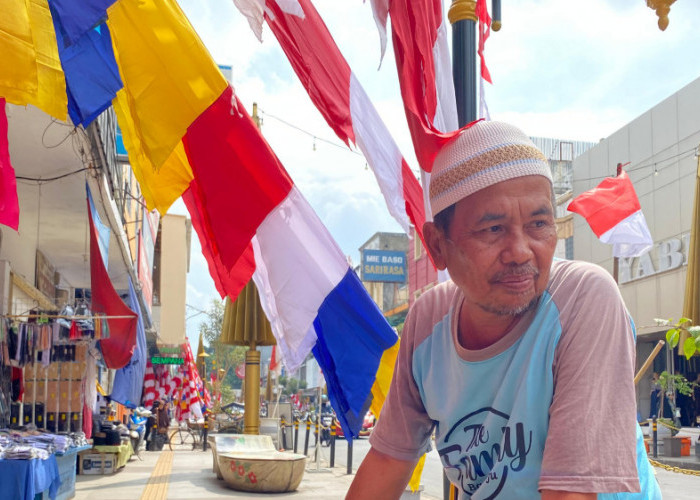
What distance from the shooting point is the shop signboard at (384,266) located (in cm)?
7750

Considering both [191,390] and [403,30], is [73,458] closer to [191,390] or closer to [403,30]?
[403,30]

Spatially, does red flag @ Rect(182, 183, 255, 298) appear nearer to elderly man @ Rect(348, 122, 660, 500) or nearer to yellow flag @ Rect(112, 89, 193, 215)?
yellow flag @ Rect(112, 89, 193, 215)

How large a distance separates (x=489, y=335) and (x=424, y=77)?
8.54ft

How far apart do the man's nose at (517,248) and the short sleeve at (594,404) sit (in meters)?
0.15

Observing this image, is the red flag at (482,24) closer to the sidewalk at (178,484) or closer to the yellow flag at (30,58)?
the yellow flag at (30,58)

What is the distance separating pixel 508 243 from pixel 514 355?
0.79ft

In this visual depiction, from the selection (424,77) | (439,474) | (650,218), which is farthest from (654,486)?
(650,218)

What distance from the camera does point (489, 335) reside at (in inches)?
69.6

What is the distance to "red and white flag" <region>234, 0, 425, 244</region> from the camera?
14.8 ft

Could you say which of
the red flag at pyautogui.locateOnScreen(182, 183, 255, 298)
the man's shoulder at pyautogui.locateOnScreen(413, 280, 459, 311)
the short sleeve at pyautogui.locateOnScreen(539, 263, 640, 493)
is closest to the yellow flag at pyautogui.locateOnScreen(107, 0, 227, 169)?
the red flag at pyautogui.locateOnScreen(182, 183, 255, 298)

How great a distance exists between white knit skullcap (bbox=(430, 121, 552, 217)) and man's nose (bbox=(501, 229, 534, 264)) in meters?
0.12

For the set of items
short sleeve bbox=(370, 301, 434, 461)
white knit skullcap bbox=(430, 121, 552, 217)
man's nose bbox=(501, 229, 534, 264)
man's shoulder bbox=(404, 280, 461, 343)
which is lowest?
short sleeve bbox=(370, 301, 434, 461)

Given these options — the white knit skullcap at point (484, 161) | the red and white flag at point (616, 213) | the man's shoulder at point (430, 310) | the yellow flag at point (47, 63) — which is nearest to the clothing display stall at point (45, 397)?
the yellow flag at point (47, 63)

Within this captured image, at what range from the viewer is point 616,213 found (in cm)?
1199
